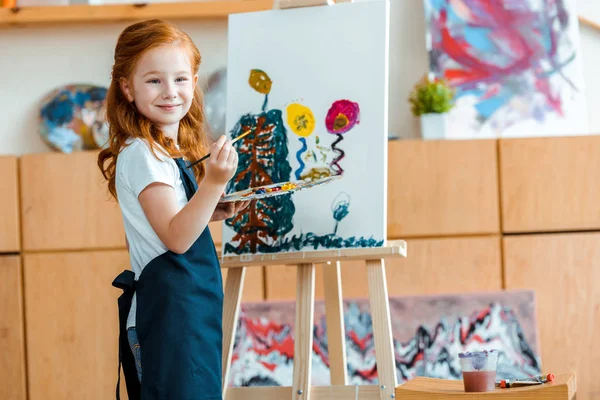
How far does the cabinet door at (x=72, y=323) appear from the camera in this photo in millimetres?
3334

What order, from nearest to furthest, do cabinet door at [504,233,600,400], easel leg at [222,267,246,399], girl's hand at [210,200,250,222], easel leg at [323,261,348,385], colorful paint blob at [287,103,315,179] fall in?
girl's hand at [210,200,250,222] < easel leg at [222,267,246,399] < colorful paint blob at [287,103,315,179] < easel leg at [323,261,348,385] < cabinet door at [504,233,600,400]

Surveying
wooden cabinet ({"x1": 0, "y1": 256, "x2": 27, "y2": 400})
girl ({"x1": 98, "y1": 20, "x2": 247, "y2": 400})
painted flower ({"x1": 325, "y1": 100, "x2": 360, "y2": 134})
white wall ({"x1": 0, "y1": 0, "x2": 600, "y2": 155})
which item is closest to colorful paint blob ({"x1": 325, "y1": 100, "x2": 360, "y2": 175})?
painted flower ({"x1": 325, "y1": 100, "x2": 360, "y2": 134})

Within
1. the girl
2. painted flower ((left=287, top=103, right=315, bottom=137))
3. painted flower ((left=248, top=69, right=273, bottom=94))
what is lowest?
the girl

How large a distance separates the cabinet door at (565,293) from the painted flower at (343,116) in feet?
3.75

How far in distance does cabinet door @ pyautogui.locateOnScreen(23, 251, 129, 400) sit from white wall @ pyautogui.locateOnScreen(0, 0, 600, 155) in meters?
0.60

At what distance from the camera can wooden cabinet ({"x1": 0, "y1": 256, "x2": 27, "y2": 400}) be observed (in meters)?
3.33

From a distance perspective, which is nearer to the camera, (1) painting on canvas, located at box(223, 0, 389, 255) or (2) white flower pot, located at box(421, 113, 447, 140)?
(1) painting on canvas, located at box(223, 0, 389, 255)

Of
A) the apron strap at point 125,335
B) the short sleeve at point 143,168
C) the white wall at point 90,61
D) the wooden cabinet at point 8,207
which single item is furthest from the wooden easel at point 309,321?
the white wall at point 90,61

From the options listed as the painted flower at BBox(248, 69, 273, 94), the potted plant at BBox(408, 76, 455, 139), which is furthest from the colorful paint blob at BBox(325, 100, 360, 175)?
the potted plant at BBox(408, 76, 455, 139)

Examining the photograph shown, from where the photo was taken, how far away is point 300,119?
2441mm

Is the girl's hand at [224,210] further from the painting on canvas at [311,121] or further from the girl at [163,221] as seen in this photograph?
the painting on canvas at [311,121]

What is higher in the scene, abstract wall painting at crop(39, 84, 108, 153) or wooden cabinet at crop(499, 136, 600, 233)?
abstract wall painting at crop(39, 84, 108, 153)

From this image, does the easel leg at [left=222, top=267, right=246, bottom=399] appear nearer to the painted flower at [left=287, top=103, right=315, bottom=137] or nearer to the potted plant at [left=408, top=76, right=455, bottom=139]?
the painted flower at [left=287, top=103, right=315, bottom=137]

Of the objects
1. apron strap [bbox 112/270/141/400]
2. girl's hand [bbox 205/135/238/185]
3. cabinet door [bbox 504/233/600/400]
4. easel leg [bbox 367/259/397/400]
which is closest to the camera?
girl's hand [bbox 205/135/238/185]
